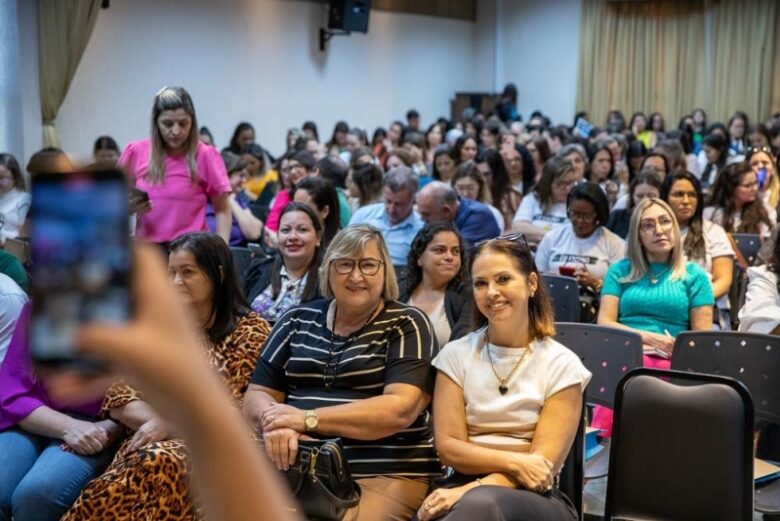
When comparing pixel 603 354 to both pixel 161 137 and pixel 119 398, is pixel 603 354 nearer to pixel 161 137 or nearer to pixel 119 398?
pixel 119 398

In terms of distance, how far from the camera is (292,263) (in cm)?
443

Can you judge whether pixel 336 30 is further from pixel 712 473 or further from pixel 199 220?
pixel 712 473

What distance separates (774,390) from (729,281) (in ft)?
5.61

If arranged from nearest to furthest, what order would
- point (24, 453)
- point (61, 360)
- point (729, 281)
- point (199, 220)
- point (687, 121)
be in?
point (61, 360) < point (24, 453) < point (199, 220) < point (729, 281) < point (687, 121)

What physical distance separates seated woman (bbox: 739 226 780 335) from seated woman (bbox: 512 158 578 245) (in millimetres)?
2554

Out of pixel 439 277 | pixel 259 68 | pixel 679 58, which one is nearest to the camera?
pixel 439 277

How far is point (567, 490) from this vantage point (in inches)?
123

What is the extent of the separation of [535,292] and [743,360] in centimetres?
85

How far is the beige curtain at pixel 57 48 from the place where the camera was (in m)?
10.1

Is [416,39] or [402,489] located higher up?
[416,39]

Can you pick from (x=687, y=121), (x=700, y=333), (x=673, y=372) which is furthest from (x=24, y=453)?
(x=687, y=121)

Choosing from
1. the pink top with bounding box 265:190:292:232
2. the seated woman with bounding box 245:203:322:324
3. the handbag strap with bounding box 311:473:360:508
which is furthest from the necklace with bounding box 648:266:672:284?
the pink top with bounding box 265:190:292:232

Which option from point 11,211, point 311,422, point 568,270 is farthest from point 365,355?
point 11,211

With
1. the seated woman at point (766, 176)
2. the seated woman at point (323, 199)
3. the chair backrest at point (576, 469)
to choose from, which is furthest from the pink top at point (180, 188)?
the seated woman at point (766, 176)
